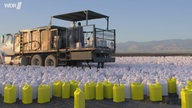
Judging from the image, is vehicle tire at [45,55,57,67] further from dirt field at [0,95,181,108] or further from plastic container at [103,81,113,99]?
plastic container at [103,81,113,99]

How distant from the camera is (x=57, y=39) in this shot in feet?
49.3

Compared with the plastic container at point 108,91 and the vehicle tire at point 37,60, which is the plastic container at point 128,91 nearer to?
the plastic container at point 108,91

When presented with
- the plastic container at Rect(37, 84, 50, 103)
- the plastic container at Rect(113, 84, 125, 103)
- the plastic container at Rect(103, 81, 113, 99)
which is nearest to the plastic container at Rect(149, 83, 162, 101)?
the plastic container at Rect(113, 84, 125, 103)

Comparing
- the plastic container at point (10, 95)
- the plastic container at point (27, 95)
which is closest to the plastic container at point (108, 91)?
the plastic container at point (27, 95)

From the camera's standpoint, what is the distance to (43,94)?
18.2 feet

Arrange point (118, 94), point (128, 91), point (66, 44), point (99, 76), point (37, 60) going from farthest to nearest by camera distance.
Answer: point (37, 60) < point (66, 44) < point (99, 76) < point (128, 91) < point (118, 94)

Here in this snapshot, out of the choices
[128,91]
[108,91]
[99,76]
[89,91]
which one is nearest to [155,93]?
[128,91]

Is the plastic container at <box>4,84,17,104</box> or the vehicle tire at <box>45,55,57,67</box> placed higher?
the vehicle tire at <box>45,55,57,67</box>

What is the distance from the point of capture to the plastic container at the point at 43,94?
18.1 ft

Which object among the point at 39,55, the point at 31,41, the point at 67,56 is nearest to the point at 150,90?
the point at 67,56

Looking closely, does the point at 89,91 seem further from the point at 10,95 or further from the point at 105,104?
the point at 10,95

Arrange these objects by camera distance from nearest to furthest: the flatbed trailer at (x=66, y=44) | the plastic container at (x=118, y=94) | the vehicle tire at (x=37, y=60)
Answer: the plastic container at (x=118, y=94) < the flatbed trailer at (x=66, y=44) < the vehicle tire at (x=37, y=60)

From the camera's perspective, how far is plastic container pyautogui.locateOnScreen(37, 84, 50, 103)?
5.53 metres

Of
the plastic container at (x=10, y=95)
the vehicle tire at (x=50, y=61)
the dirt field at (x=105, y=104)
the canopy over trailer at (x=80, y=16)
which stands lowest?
the dirt field at (x=105, y=104)
